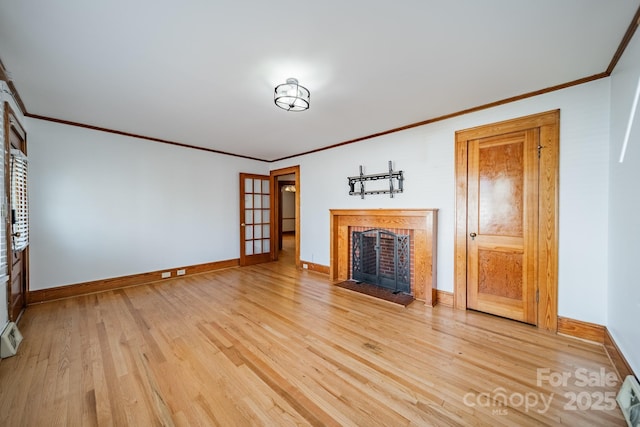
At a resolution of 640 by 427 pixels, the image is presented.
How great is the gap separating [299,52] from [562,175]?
2.71 metres

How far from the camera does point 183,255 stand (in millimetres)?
4598

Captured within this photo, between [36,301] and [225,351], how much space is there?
9.97 feet

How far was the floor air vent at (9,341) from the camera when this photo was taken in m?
2.07

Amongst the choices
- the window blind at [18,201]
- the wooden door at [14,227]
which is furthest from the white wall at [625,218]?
the window blind at [18,201]

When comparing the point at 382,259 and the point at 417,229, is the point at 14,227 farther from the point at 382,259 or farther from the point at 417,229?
the point at 417,229

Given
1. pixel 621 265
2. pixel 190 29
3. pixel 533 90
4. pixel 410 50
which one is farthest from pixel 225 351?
pixel 533 90

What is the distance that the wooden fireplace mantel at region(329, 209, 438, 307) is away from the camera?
10.5ft

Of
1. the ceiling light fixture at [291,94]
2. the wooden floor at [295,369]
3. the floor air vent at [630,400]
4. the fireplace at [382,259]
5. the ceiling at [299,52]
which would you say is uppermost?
the ceiling at [299,52]

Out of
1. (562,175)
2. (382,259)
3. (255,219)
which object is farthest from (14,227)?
(562,175)

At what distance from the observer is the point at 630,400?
1517 millimetres

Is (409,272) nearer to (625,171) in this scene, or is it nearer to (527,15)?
(625,171)

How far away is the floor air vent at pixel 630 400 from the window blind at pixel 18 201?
16.4 feet

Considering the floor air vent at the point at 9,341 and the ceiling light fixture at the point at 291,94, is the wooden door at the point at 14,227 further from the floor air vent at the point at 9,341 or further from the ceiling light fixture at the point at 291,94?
the ceiling light fixture at the point at 291,94

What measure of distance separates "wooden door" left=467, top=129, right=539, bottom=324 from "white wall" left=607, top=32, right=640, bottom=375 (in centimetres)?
55
